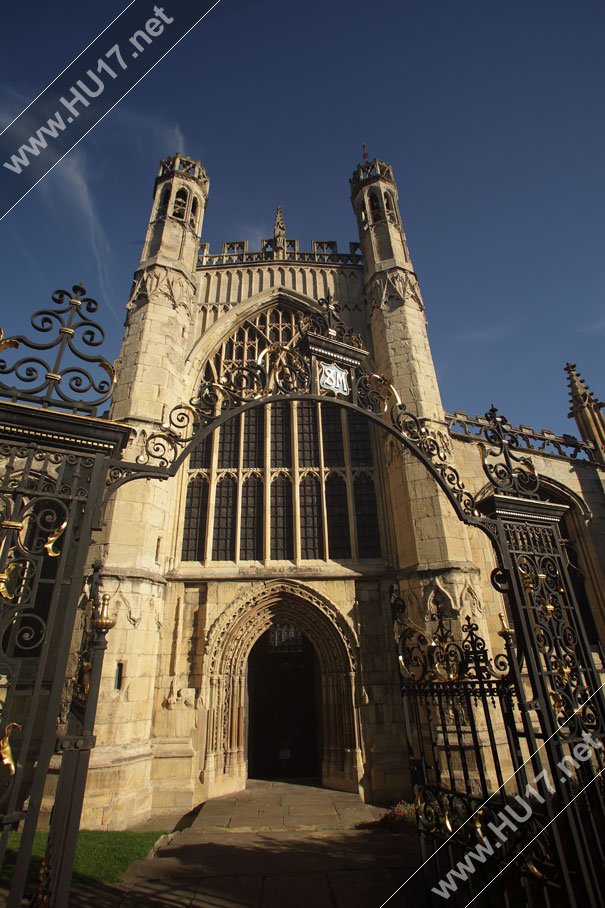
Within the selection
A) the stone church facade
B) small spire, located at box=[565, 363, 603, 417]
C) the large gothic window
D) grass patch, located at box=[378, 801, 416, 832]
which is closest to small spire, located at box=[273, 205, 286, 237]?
the stone church facade

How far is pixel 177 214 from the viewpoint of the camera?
15.0 metres

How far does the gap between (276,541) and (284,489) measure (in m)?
1.45

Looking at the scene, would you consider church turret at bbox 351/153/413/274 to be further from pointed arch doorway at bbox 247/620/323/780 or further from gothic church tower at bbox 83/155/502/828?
pointed arch doorway at bbox 247/620/323/780

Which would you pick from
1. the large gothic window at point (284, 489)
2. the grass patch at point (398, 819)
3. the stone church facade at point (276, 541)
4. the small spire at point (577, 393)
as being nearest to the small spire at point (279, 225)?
the stone church facade at point (276, 541)

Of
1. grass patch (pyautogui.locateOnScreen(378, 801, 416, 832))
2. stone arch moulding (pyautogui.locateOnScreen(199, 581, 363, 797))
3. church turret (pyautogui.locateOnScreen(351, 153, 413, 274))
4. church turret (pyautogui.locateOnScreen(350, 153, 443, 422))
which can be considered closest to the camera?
grass patch (pyautogui.locateOnScreen(378, 801, 416, 832))

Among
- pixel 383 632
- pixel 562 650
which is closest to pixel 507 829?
pixel 562 650

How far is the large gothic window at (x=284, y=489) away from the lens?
11.3m

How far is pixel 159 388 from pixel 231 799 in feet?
28.8

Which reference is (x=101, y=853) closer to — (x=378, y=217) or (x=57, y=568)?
(x=57, y=568)

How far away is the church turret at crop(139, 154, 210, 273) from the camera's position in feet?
43.6

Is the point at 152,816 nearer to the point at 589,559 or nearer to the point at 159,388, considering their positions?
the point at 159,388

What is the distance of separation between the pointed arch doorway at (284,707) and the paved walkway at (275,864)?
3.48 metres

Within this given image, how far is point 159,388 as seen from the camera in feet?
36.1

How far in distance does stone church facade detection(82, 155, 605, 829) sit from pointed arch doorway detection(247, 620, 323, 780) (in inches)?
1.5
